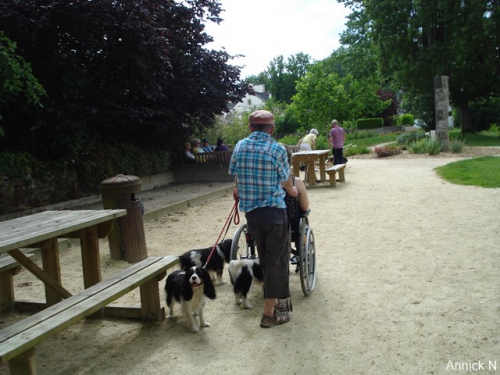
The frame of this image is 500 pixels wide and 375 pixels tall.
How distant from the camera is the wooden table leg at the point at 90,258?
16.3 ft

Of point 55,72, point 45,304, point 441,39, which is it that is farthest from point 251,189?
point 441,39

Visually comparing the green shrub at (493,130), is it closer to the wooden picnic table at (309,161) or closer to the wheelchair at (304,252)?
the wooden picnic table at (309,161)

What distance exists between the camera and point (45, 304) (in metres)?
5.02

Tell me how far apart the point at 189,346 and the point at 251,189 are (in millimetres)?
1418

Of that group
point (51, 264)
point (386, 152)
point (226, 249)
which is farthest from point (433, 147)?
point (51, 264)

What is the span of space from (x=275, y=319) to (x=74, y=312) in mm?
1767

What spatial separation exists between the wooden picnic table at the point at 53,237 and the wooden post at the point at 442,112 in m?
20.3

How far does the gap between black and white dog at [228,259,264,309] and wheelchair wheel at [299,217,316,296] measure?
18.0 inches

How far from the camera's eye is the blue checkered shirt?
4.09m

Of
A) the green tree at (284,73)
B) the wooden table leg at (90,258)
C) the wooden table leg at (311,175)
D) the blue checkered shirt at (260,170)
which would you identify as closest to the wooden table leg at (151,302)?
the wooden table leg at (90,258)

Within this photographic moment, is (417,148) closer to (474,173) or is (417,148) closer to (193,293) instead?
(474,173)

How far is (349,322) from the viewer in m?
4.31

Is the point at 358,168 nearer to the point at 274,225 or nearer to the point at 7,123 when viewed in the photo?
the point at 7,123

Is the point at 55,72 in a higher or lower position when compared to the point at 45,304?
higher
